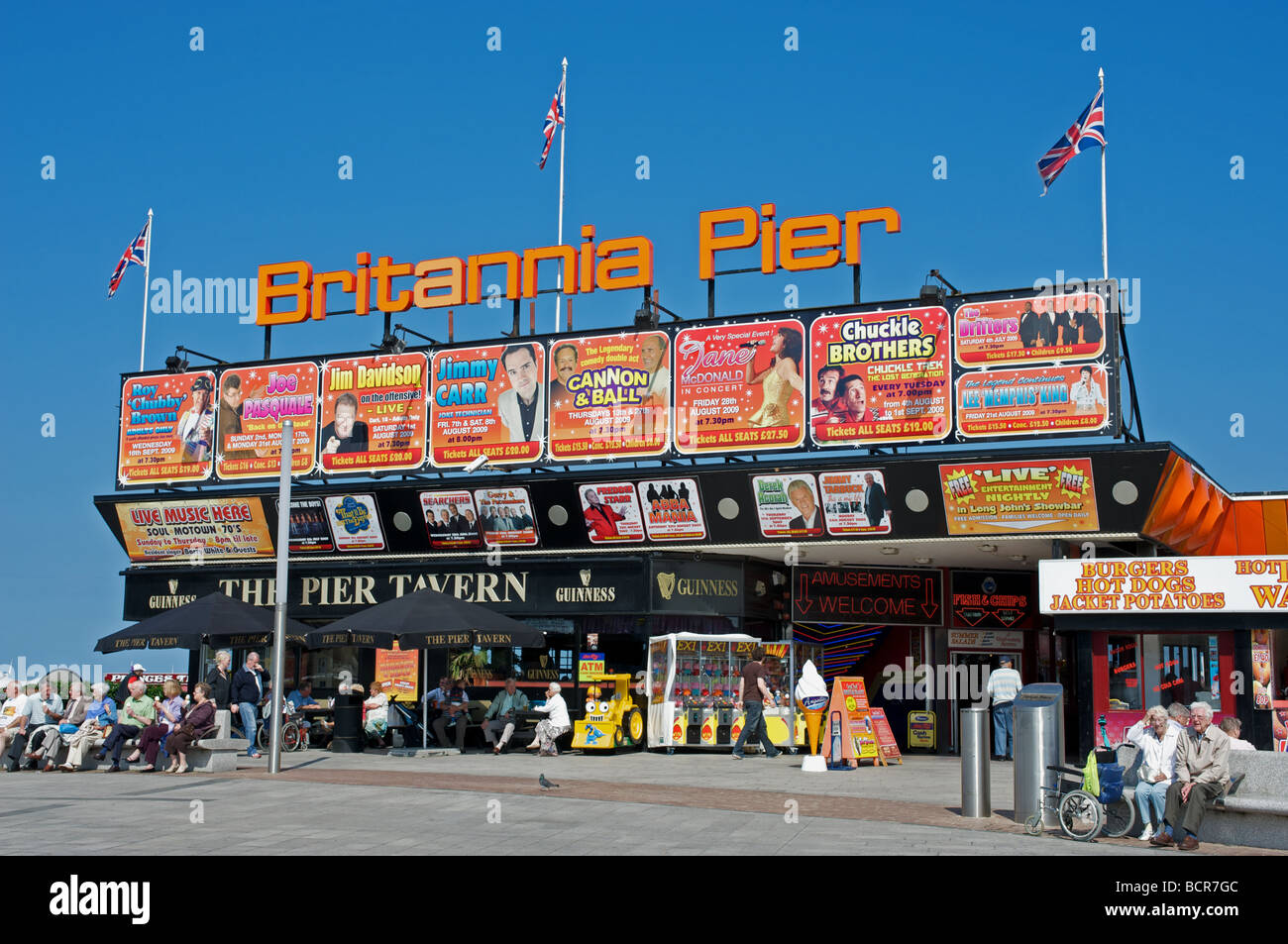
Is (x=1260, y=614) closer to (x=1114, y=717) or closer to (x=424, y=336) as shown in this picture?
(x=1114, y=717)

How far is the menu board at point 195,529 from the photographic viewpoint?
101ft

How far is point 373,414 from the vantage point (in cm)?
2923

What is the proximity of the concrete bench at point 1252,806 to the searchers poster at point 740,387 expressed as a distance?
43.3 feet

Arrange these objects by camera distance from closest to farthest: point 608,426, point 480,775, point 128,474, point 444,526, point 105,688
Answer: point 480,775, point 105,688, point 608,426, point 444,526, point 128,474

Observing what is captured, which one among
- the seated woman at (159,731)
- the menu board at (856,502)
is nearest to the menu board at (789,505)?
the menu board at (856,502)

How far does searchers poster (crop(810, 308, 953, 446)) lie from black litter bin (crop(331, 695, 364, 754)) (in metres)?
10.1

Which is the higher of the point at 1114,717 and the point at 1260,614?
the point at 1260,614

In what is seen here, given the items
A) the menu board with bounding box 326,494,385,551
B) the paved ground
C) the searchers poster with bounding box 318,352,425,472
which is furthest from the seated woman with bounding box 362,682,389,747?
the searchers poster with bounding box 318,352,425,472

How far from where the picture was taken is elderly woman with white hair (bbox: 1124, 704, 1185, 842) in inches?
516

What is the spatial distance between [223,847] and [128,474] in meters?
22.2

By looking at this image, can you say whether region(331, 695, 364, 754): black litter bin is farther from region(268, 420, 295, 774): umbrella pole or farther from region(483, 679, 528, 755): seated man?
region(268, 420, 295, 774): umbrella pole

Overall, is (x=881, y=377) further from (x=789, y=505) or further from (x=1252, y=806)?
(x=1252, y=806)

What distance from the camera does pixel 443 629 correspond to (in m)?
22.9
